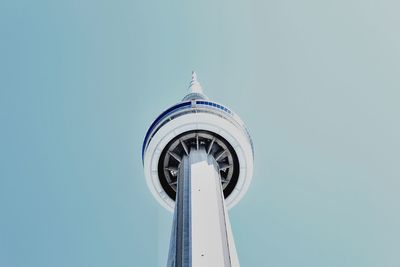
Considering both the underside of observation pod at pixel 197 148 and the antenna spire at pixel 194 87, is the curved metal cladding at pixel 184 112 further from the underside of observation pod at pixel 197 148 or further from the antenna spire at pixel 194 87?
the antenna spire at pixel 194 87

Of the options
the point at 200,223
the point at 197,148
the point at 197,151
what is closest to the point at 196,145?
the point at 197,148

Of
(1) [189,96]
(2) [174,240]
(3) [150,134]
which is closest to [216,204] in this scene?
(2) [174,240]

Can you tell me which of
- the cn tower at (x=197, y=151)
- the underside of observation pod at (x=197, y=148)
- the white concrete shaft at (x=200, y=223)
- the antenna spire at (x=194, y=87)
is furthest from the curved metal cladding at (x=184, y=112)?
the antenna spire at (x=194, y=87)

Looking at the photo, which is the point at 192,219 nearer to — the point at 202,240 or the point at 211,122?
the point at 202,240

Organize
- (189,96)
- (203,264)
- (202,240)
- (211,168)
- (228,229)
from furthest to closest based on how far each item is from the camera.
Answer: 1. (189,96)
2. (211,168)
3. (228,229)
4. (202,240)
5. (203,264)

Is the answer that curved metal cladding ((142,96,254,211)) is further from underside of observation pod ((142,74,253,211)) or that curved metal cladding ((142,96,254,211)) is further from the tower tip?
the tower tip

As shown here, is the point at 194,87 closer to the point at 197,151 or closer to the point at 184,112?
the point at 184,112

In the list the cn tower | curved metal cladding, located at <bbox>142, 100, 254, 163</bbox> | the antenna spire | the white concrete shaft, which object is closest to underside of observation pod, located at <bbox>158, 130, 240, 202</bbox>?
the cn tower
